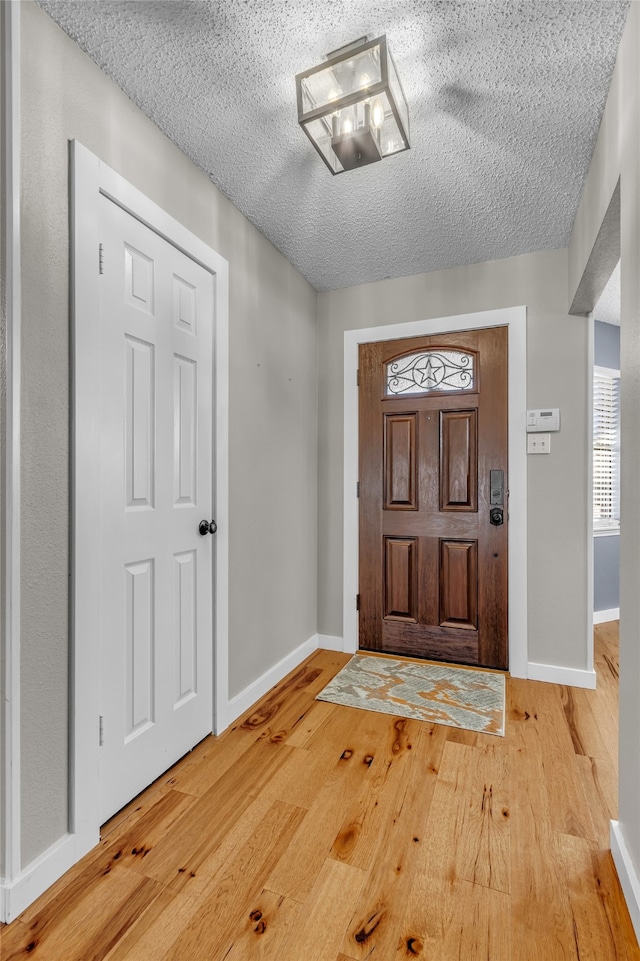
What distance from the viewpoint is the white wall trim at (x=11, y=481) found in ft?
3.76

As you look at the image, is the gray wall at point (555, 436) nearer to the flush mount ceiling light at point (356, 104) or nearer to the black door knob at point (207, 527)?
the flush mount ceiling light at point (356, 104)

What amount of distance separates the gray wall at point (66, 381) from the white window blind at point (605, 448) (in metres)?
2.76

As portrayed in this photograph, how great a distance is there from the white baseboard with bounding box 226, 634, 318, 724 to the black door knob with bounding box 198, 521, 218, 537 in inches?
Result: 31.7

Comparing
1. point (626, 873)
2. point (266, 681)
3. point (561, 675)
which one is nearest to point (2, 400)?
point (266, 681)

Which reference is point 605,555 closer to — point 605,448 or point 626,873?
point 605,448

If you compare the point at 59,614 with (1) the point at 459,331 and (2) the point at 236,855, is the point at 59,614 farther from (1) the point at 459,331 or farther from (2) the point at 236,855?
(1) the point at 459,331

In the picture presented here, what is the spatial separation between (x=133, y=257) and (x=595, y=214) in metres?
1.75

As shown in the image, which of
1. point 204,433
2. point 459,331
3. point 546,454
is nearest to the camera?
point 204,433

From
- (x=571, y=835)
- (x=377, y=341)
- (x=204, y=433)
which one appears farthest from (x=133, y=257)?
(x=571, y=835)

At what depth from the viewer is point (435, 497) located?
2764 millimetres

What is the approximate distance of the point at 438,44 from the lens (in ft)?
4.39

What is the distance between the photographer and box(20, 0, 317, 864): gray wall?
1.21 m

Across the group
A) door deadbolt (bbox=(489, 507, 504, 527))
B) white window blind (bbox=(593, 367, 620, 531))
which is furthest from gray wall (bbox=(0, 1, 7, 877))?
white window blind (bbox=(593, 367, 620, 531))

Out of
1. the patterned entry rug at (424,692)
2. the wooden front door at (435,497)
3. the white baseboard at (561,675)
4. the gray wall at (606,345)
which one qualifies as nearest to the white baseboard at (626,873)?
the patterned entry rug at (424,692)
